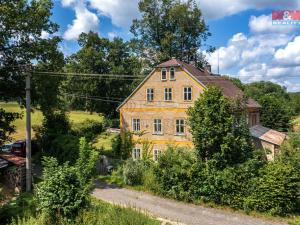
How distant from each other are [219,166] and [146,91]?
1468 cm

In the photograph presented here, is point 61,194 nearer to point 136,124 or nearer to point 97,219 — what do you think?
point 97,219

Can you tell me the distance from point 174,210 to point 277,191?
229 inches

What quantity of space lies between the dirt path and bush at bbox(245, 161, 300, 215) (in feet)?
3.02

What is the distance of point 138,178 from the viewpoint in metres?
20.8

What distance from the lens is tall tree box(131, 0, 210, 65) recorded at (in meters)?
41.9

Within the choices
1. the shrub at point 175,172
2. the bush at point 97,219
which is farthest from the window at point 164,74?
the bush at point 97,219

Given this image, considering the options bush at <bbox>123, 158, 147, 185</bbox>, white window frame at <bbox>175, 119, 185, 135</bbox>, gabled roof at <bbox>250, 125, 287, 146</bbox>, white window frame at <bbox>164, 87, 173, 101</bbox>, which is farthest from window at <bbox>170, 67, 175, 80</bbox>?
bush at <bbox>123, 158, 147, 185</bbox>

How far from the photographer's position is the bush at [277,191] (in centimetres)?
1514

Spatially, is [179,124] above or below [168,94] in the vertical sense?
below

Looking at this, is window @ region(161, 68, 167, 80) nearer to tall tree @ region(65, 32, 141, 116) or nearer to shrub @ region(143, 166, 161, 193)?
shrub @ region(143, 166, 161, 193)

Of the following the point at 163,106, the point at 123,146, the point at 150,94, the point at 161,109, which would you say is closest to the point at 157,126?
the point at 161,109

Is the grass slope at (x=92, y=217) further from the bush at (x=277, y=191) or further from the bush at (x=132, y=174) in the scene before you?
the bush at (x=132, y=174)

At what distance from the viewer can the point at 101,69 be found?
48.0m

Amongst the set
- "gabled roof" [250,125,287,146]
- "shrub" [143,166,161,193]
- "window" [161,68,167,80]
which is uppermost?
"window" [161,68,167,80]
